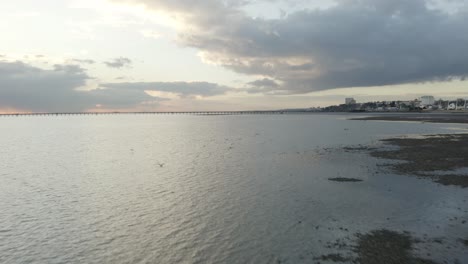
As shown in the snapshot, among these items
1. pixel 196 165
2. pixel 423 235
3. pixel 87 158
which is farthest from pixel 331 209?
pixel 87 158

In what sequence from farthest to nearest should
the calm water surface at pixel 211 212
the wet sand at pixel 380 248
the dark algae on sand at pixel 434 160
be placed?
1. the dark algae on sand at pixel 434 160
2. the calm water surface at pixel 211 212
3. the wet sand at pixel 380 248

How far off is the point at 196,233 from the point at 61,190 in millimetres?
18898

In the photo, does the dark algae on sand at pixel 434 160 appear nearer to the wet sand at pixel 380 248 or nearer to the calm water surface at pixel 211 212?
the calm water surface at pixel 211 212

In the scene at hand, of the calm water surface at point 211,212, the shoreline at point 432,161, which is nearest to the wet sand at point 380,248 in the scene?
the calm water surface at point 211,212

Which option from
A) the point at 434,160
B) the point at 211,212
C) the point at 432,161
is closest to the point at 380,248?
the point at 211,212

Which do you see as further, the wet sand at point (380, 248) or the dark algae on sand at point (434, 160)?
the dark algae on sand at point (434, 160)

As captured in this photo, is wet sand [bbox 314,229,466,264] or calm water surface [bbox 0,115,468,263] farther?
calm water surface [bbox 0,115,468,263]

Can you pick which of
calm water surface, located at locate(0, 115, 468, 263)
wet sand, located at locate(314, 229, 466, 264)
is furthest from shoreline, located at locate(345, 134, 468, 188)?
wet sand, located at locate(314, 229, 466, 264)

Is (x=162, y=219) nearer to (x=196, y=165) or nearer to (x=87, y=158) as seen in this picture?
(x=196, y=165)

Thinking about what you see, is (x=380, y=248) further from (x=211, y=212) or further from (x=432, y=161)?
(x=432, y=161)

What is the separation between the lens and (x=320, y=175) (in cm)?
3588

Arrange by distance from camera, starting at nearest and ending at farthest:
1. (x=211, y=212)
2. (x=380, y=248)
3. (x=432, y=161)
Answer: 1. (x=380, y=248)
2. (x=211, y=212)
3. (x=432, y=161)

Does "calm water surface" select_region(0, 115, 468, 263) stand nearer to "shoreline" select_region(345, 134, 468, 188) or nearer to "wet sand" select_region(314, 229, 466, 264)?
"wet sand" select_region(314, 229, 466, 264)

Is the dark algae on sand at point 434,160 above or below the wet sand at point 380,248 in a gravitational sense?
below
